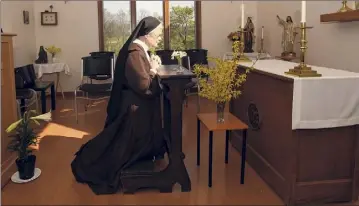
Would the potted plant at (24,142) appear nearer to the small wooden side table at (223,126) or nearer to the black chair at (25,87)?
the small wooden side table at (223,126)

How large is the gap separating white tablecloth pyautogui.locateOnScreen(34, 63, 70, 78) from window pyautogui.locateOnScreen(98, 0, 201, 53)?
0.92 meters

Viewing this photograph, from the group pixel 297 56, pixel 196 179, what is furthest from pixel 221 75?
pixel 297 56

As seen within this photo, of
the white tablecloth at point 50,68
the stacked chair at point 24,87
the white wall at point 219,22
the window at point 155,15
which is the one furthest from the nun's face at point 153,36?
→ the white wall at point 219,22

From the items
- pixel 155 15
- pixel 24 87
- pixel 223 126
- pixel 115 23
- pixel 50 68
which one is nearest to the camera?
pixel 223 126

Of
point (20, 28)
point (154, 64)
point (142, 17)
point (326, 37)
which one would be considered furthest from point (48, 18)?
point (326, 37)

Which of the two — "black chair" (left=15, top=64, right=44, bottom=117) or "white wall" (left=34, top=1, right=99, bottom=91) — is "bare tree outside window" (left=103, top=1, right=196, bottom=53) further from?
"black chair" (left=15, top=64, right=44, bottom=117)

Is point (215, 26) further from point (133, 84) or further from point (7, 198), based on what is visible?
point (7, 198)

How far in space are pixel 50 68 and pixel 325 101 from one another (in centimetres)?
511

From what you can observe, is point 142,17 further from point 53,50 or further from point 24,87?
point 24,87

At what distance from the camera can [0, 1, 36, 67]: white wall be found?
552cm

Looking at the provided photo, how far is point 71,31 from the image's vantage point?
24.0ft

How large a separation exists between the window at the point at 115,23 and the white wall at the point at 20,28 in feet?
4.40

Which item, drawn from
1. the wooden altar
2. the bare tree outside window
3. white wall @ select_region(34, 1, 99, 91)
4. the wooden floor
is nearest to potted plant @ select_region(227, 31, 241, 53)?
the wooden altar

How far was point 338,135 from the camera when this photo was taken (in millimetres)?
2607
